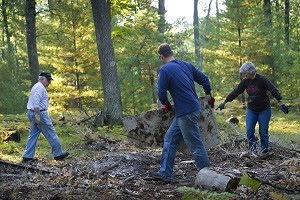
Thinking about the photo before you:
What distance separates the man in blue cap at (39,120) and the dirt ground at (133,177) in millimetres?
321

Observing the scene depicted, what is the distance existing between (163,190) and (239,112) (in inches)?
612

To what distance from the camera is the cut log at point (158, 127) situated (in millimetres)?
7255

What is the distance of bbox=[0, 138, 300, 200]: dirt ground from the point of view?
16.5 feet

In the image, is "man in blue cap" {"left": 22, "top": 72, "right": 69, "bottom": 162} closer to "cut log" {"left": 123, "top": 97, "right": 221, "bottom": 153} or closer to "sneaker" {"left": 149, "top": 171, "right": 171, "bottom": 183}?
"cut log" {"left": 123, "top": 97, "right": 221, "bottom": 153}

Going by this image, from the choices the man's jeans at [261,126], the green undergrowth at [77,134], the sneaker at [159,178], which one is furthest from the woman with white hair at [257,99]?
the sneaker at [159,178]

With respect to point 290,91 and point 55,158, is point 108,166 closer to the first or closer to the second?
point 55,158

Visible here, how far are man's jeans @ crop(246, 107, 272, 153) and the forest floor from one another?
0.33 m

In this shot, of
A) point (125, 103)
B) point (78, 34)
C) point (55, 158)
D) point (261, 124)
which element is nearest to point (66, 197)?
point (55, 158)

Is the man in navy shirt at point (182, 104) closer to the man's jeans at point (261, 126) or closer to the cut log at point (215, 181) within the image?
the cut log at point (215, 181)

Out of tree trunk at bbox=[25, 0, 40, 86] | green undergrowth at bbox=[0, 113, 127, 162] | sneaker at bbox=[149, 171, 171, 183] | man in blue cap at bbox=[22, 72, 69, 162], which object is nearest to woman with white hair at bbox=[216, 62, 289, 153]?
sneaker at bbox=[149, 171, 171, 183]

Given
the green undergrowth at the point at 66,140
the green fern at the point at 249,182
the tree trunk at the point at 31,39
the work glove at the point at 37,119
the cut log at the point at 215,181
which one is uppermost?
the tree trunk at the point at 31,39

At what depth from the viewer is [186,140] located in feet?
19.7

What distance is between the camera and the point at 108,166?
6.88 m

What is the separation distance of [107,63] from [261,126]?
6.11 meters
